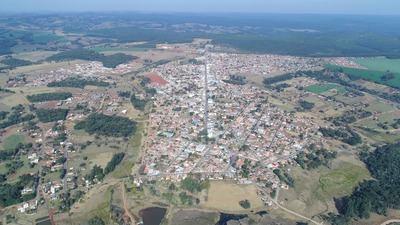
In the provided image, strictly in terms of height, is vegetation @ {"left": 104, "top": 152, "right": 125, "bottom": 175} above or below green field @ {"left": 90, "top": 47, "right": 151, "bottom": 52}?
below

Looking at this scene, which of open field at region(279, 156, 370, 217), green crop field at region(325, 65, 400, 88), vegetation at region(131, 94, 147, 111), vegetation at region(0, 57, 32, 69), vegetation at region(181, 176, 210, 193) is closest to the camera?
open field at region(279, 156, 370, 217)

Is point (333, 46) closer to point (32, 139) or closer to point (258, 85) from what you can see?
point (258, 85)

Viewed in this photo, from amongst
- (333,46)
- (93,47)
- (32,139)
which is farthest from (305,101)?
(93,47)

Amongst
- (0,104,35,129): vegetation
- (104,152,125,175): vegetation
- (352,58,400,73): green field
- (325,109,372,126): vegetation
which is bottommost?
(0,104,35,129): vegetation

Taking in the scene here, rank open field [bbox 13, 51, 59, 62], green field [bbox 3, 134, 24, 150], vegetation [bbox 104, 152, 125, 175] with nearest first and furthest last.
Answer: vegetation [bbox 104, 152, 125, 175] < green field [bbox 3, 134, 24, 150] < open field [bbox 13, 51, 59, 62]

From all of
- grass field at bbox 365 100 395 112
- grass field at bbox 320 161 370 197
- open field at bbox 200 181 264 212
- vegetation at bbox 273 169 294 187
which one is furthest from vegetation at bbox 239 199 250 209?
grass field at bbox 365 100 395 112

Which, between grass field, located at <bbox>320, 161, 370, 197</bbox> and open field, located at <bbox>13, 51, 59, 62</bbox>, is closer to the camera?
grass field, located at <bbox>320, 161, 370, 197</bbox>

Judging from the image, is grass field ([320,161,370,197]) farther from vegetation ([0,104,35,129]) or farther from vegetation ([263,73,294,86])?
vegetation ([0,104,35,129])
